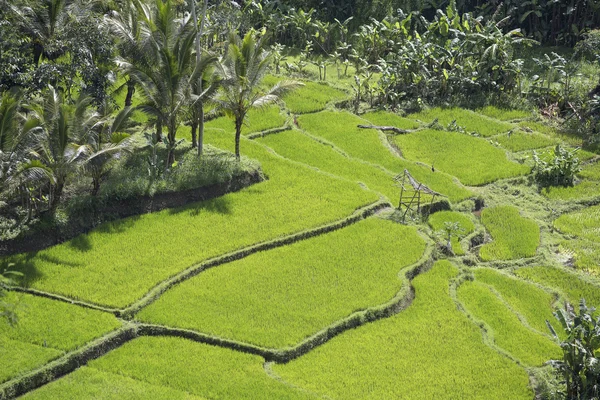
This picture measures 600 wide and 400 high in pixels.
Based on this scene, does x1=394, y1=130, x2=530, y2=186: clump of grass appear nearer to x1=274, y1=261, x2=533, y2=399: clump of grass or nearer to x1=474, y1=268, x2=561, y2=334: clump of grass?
x1=474, y1=268, x2=561, y2=334: clump of grass

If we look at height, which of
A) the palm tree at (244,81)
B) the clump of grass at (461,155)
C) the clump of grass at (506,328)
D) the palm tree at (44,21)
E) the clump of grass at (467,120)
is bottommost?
the clump of grass at (506,328)

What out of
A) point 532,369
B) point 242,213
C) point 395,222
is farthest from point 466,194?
point 532,369

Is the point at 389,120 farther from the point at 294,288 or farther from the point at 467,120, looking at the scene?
the point at 294,288

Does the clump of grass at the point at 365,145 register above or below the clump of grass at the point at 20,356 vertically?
above

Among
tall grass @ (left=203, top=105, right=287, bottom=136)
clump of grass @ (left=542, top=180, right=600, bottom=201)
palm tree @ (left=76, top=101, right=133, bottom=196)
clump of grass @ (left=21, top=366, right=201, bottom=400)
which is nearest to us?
clump of grass @ (left=21, top=366, right=201, bottom=400)

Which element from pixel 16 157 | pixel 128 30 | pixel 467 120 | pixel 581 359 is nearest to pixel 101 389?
pixel 16 157

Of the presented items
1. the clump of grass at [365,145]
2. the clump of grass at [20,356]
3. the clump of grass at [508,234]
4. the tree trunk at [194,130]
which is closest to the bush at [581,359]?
the clump of grass at [508,234]

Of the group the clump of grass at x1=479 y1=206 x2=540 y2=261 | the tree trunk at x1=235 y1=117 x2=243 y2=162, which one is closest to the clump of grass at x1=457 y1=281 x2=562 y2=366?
the clump of grass at x1=479 y1=206 x2=540 y2=261

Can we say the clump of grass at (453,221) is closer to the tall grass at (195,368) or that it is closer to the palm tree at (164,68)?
the palm tree at (164,68)
